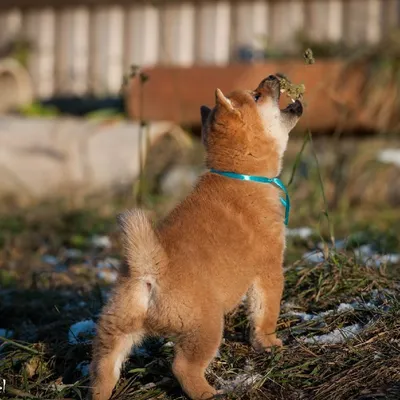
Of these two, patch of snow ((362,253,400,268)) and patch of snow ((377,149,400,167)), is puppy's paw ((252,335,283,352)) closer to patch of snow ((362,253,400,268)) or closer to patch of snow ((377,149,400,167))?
patch of snow ((362,253,400,268))

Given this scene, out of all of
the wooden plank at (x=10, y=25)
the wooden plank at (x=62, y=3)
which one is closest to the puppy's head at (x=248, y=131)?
the wooden plank at (x=62, y=3)

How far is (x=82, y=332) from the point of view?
3637 mm

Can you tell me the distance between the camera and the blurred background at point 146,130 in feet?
15.4

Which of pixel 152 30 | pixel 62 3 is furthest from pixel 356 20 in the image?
pixel 62 3

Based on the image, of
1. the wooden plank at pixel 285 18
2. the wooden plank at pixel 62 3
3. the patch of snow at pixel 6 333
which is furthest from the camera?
the wooden plank at pixel 62 3

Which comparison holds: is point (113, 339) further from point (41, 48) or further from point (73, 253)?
point (41, 48)

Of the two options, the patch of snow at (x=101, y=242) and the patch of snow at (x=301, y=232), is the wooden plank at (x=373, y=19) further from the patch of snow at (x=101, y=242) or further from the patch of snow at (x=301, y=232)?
the patch of snow at (x=101, y=242)

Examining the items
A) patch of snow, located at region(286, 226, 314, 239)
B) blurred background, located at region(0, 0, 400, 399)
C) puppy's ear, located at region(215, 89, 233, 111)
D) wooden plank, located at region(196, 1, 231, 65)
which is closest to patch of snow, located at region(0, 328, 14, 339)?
blurred background, located at region(0, 0, 400, 399)

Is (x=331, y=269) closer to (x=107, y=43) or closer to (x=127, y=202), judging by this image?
(x=127, y=202)

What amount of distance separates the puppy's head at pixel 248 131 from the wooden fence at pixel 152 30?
16.2ft

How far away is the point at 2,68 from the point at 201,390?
688cm

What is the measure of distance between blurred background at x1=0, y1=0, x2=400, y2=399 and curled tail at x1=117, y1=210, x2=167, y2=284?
74 cm

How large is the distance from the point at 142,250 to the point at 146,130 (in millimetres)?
2316

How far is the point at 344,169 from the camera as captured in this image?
24.2 feet
